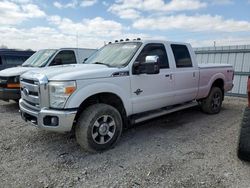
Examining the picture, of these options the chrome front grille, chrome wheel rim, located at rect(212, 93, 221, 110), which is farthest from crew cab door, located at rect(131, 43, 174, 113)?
chrome wheel rim, located at rect(212, 93, 221, 110)

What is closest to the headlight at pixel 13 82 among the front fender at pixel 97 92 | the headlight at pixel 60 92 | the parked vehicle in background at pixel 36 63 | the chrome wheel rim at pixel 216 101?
the parked vehicle in background at pixel 36 63

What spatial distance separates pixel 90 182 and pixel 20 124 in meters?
3.34

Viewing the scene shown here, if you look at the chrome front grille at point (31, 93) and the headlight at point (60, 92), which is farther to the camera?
the chrome front grille at point (31, 93)

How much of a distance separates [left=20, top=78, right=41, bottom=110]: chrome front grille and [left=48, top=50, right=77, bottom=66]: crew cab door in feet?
10.5

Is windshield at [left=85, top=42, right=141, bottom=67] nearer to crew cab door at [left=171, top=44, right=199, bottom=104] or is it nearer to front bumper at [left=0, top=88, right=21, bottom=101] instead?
crew cab door at [left=171, top=44, right=199, bottom=104]

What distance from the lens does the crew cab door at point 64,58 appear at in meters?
7.37

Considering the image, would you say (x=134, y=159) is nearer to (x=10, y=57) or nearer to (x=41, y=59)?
(x=41, y=59)

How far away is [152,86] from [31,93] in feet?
7.65

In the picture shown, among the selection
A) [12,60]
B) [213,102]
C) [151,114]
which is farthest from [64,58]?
[213,102]

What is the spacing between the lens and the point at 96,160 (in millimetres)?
3734

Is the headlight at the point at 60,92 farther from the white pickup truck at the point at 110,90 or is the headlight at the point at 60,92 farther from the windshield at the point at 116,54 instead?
the windshield at the point at 116,54

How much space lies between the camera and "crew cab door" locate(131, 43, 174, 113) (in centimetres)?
441

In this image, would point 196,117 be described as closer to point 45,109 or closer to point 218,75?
point 218,75

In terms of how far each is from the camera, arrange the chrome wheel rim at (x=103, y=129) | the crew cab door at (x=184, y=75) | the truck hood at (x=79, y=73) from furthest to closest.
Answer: the crew cab door at (x=184, y=75) → the chrome wheel rim at (x=103, y=129) → the truck hood at (x=79, y=73)
